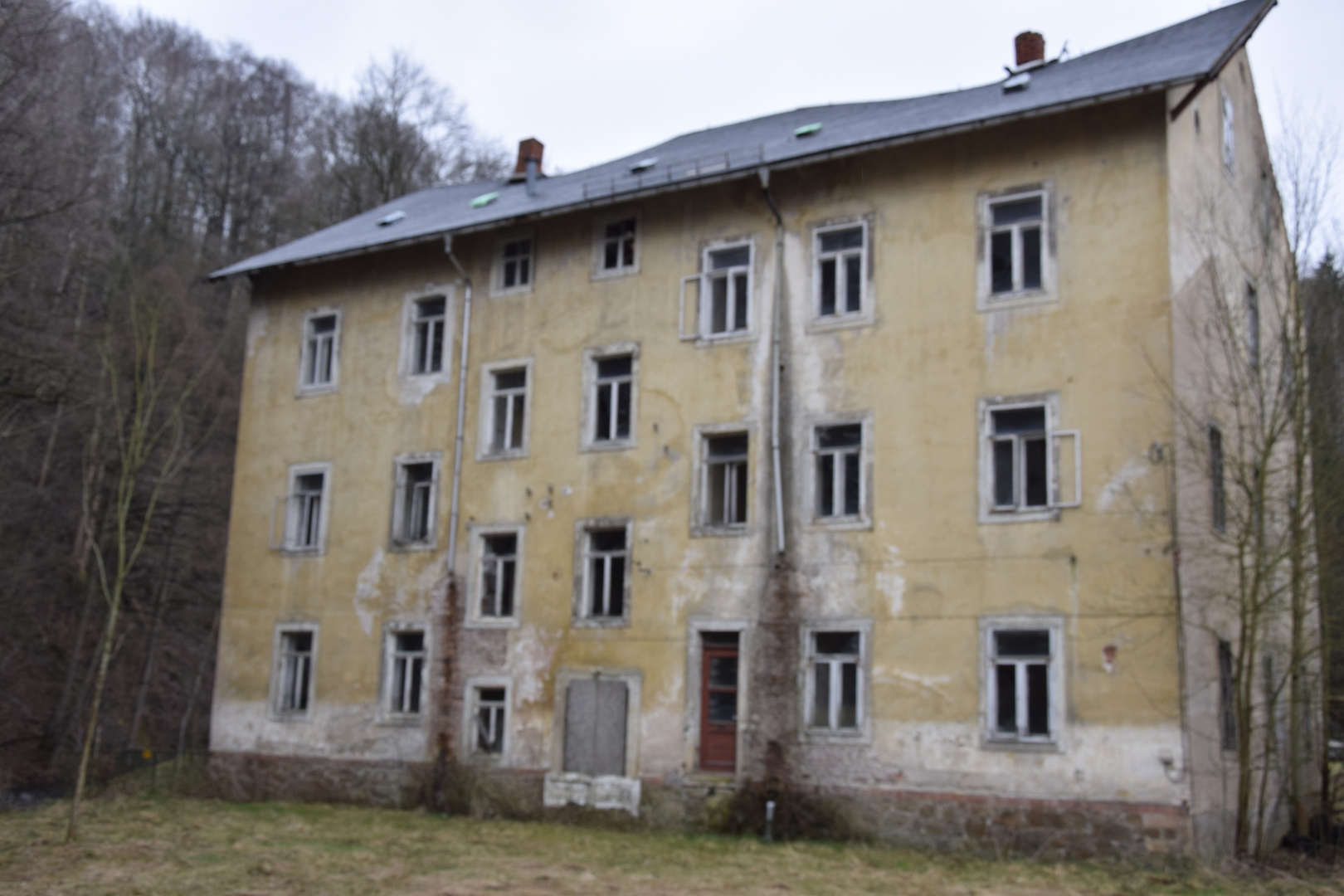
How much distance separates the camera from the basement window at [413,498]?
67.7 ft

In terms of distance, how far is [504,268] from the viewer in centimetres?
2094

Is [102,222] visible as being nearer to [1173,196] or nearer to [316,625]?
[316,625]

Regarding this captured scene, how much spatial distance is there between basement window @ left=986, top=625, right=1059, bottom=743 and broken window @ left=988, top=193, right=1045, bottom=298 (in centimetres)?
440

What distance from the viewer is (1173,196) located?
51.5 ft

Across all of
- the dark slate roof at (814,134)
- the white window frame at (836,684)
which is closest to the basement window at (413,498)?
the dark slate roof at (814,134)

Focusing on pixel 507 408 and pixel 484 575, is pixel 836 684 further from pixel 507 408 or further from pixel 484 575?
pixel 507 408

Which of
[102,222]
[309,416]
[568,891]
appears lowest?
[568,891]

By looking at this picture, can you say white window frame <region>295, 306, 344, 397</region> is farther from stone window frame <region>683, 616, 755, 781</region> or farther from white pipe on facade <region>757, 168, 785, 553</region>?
stone window frame <region>683, 616, 755, 781</region>

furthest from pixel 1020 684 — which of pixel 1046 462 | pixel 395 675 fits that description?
pixel 395 675

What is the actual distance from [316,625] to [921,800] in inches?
421

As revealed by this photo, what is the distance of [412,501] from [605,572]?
4.11 m

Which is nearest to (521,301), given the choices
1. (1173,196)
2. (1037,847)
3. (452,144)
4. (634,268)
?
(634,268)

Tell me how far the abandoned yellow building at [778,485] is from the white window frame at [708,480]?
0.15ft

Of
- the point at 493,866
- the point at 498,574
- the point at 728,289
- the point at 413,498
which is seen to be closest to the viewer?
the point at 493,866
